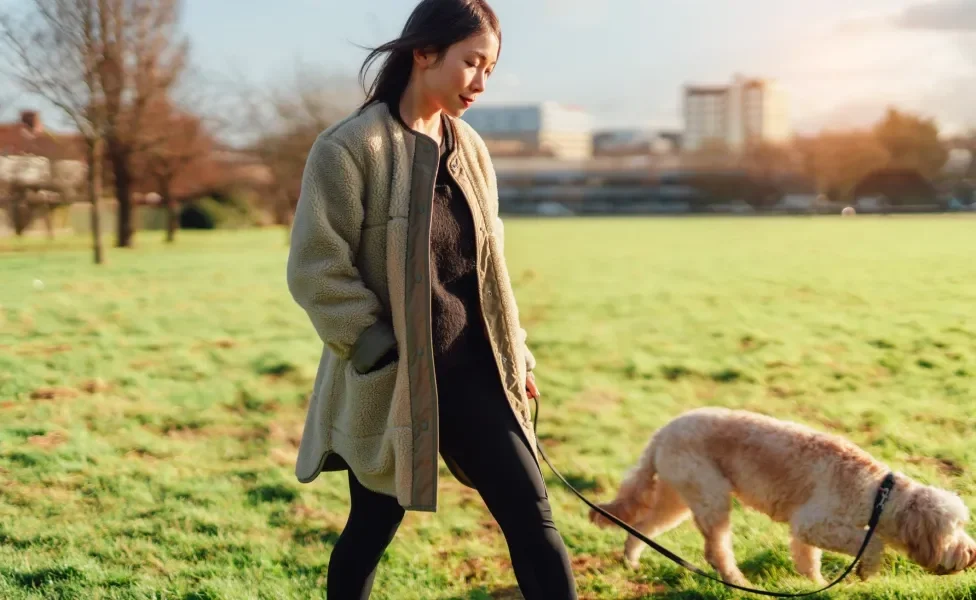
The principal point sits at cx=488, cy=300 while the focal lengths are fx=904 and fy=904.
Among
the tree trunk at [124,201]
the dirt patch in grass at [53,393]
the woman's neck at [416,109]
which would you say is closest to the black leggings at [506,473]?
the woman's neck at [416,109]

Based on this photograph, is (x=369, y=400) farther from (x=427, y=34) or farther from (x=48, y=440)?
(x=48, y=440)

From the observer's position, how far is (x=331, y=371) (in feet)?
9.53

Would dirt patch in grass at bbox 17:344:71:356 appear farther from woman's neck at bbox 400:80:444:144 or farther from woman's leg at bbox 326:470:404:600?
woman's neck at bbox 400:80:444:144

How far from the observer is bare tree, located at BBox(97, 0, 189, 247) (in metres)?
23.3

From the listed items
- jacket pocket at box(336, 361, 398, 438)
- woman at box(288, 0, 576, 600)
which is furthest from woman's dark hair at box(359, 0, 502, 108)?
jacket pocket at box(336, 361, 398, 438)

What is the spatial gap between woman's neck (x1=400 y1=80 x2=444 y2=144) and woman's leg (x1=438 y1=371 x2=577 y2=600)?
2.66 feet

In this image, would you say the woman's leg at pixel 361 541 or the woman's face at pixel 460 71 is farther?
the woman's leg at pixel 361 541

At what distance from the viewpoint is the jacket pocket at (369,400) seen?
9.05ft

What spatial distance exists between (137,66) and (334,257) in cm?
2494

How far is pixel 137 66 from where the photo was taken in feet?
81.9

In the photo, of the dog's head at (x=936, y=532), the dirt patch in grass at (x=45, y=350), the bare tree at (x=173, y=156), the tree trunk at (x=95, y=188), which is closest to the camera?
the dog's head at (x=936, y=532)

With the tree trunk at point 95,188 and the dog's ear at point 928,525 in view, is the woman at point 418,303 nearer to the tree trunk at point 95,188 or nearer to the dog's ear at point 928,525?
the dog's ear at point 928,525

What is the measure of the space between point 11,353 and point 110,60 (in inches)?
614

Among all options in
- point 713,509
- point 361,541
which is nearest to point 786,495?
point 713,509
